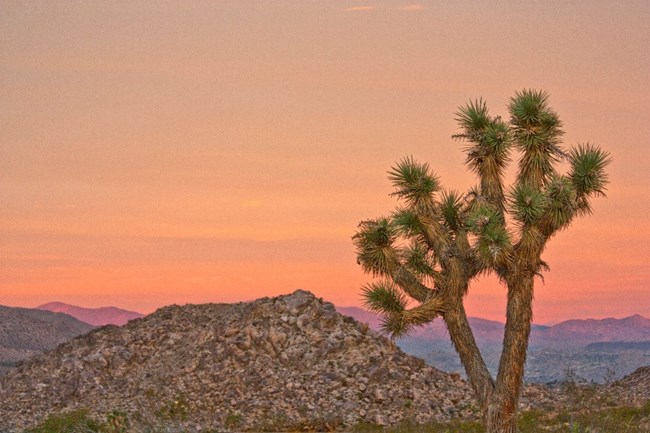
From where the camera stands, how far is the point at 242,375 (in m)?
36.9

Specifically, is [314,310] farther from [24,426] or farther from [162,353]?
[24,426]

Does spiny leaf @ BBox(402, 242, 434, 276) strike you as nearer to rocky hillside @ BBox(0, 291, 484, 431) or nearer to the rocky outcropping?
rocky hillside @ BBox(0, 291, 484, 431)

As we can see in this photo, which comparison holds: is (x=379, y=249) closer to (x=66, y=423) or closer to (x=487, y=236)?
(x=487, y=236)

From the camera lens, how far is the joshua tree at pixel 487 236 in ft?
72.7

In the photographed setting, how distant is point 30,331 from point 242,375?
234 ft

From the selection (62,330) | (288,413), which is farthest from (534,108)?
(62,330)

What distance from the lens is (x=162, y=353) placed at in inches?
1577

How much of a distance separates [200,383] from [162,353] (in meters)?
3.81

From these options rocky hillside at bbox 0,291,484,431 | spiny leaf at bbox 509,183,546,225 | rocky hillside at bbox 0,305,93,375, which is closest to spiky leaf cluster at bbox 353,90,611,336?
spiny leaf at bbox 509,183,546,225

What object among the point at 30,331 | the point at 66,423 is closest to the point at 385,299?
the point at 66,423

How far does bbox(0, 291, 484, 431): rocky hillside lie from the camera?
3384 cm

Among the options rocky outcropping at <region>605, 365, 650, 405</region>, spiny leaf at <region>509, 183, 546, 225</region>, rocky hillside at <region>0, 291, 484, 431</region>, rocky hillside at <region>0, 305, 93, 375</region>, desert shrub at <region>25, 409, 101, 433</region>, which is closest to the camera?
spiny leaf at <region>509, 183, 546, 225</region>

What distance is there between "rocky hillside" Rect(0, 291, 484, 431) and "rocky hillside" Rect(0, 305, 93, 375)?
2094 inches

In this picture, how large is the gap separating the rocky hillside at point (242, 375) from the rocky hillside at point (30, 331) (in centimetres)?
5319
